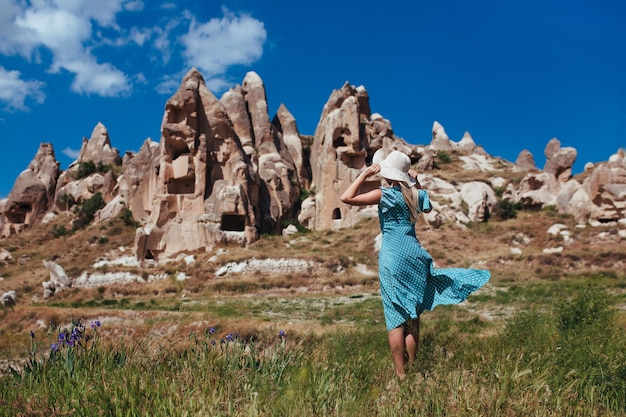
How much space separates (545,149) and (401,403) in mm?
45058

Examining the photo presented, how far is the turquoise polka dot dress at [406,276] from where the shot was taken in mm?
3787

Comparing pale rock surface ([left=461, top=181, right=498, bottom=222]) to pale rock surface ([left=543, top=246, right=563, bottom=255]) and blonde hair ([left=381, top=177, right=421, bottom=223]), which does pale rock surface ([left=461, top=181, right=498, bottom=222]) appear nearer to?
pale rock surface ([left=543, top=246, right=563, bottom=255])

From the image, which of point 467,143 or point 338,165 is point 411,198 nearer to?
point 338,165

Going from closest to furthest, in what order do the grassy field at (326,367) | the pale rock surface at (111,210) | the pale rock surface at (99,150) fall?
the grassy field at (326,367), the pale rock surface at (111,210), the pale rock surface at (99,150)

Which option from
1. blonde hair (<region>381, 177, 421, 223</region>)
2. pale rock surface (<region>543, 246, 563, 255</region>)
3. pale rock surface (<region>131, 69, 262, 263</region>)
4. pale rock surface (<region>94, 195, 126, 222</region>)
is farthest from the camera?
pale rock surface (<region>94, 195, 126, 222</region>)

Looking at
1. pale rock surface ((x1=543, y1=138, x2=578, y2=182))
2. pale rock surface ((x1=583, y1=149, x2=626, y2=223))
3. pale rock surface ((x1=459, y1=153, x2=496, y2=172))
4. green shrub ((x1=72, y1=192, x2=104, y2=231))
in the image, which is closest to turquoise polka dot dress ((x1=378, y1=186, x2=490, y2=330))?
pale rock surface ((x1=583, y1=149, x2=626, y2=223))

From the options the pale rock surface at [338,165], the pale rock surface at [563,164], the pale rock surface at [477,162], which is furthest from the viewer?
the pale rock surface at [477,162]

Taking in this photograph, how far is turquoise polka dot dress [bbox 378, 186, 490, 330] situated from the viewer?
3787 millimetres

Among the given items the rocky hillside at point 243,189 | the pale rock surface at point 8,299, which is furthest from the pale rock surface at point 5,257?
the pale rock surface at point 8,299

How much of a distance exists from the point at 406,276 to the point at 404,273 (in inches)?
1.2

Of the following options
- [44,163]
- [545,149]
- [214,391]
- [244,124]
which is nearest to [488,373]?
[214,391]

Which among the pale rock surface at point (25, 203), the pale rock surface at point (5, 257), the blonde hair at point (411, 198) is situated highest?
the pale rock surface at point (25, 203)

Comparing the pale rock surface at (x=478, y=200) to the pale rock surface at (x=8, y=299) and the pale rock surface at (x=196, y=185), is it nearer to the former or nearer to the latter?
the pale rock surface at (x=196, y=185)

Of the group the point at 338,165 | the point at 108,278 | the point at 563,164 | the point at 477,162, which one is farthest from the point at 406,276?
the point at 477,162
